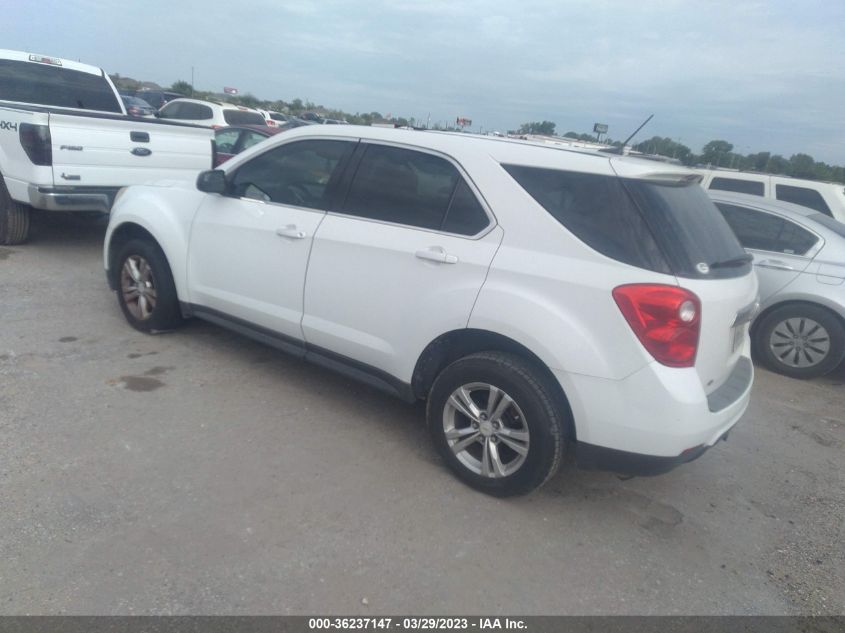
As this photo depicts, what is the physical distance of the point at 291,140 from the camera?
14.7 feet

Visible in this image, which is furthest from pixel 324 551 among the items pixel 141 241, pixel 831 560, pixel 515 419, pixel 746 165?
pixel 746 165

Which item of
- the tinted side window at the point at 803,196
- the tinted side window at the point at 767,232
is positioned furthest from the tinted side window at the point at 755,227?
the tinted side window at the point at 803,196

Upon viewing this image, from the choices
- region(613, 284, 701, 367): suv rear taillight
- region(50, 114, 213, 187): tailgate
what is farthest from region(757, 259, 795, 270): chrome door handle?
region(50, 114, 213, 187): tailgate

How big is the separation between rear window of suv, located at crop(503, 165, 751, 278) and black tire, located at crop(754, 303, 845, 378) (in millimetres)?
3277

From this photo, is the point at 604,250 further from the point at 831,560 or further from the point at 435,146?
the point at 831,560

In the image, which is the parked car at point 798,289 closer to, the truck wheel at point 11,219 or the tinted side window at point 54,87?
the truck wheel at point 11,219

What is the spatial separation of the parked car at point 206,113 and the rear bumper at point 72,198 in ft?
28.2

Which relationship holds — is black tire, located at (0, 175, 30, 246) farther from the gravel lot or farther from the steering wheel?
the steering wheel

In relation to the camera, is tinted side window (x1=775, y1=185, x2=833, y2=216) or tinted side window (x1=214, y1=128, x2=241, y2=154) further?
tinted side window (x1=214, y1=128, x2=241, y2=154)

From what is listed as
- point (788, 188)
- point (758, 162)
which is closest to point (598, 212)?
point (788, 188)

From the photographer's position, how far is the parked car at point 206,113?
15445 mm

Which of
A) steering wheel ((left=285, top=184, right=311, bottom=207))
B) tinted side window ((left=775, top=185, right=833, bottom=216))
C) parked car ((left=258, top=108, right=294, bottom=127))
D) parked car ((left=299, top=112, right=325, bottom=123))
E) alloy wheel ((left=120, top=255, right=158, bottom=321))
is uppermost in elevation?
tinted side window ((left=775, top=185, right=833, bottom=216))

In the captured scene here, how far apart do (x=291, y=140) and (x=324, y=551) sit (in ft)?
8.94

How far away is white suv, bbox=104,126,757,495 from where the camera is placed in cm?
310
